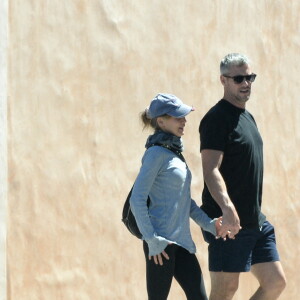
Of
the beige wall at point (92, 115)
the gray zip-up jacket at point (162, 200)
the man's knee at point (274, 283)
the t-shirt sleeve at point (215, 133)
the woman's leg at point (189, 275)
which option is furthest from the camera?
the beige wall at point (92, 115)

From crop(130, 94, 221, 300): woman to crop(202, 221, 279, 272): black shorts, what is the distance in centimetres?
42

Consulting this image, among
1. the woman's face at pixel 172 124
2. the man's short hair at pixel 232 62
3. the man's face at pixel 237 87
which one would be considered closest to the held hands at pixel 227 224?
the woman's face at pixel 172 124

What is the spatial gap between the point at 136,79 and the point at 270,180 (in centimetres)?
152

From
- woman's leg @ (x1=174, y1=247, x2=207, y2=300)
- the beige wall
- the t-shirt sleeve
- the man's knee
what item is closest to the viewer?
woman's leg @ (x1=174, y1=247, x2=207, y2=300)

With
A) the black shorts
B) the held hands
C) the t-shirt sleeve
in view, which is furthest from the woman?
the black shorts

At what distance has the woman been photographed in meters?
5.36

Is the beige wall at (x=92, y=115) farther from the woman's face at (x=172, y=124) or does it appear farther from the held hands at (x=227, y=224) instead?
the held hands at (x=227, y=224)

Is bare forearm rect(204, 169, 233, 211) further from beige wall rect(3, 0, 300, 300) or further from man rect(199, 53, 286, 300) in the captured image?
beige wall rect(3, 0, 300, 300)

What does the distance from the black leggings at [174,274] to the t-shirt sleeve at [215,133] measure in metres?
0.66

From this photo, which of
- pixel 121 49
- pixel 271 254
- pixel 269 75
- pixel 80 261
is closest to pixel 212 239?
pixel 271 254

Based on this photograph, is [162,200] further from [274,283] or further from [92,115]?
[92,115]

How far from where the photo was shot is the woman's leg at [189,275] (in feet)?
18.0

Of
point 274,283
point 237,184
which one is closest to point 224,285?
point 274,283

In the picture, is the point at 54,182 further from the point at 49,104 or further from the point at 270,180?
the point at 270,180
